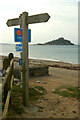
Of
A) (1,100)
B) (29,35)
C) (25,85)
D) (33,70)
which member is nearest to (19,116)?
(1,100)

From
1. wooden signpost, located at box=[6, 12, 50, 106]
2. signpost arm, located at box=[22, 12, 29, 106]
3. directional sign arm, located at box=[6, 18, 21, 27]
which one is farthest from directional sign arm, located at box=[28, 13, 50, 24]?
directional sign arm, located at box=[6, 18, 21, 27]

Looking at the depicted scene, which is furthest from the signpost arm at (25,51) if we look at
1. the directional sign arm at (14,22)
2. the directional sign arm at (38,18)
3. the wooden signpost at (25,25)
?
the directional sign arm at (14,22)

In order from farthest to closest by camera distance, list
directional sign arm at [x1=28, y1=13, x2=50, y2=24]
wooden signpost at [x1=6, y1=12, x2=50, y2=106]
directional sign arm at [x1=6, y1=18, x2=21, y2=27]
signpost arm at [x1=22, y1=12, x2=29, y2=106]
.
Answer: directional sign arm at [x1=6, y1=18, x2=21, y2=27] → signpost arm at [x1=22, y1=12, x2=29, y2=106] → wooden signpost at [x1=6, y1=12, x2=50, y2=106] → directional sign arm at [x1=28, y1=13, x2=50, y2=24]

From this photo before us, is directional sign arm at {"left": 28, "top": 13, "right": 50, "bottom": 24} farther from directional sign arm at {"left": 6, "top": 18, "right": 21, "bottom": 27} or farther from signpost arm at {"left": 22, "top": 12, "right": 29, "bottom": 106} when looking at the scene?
directional sign arm at {"left": 6, "top": 18, "right": 21, "bottom": 27}

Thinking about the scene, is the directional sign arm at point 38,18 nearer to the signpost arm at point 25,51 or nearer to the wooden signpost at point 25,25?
the wooden signpost at point 25,25

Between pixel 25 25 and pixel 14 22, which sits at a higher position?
pixel 14 22

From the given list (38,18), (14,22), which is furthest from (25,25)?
(14,22)

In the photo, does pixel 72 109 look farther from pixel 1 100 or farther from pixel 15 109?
pixel 1 100

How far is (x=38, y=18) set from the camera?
4379 mm

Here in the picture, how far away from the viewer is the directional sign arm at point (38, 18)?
423 cm

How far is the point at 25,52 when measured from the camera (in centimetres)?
469

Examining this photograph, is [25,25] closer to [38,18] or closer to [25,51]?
[38,18]

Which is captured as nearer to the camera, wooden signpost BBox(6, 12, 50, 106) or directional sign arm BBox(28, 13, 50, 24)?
directional sign arm BBox(28, 13, 50, 24)

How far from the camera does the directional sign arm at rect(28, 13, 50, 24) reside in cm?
423
